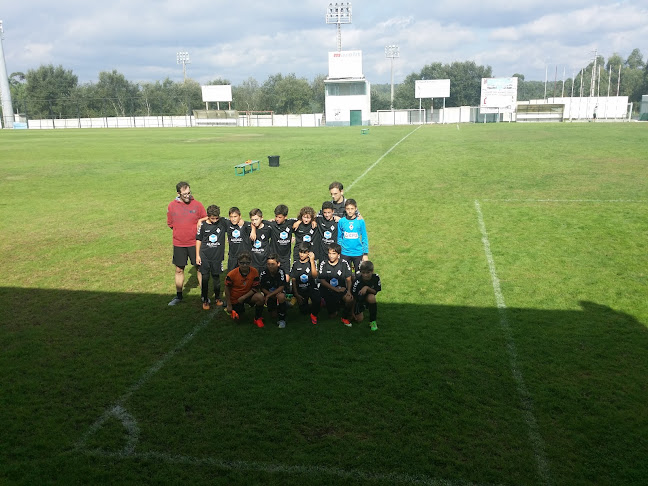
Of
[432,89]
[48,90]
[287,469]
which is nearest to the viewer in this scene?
[287,469]

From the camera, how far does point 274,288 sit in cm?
816

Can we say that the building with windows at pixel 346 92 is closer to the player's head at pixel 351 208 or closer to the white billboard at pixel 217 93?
the white billboard at pixel 217 93

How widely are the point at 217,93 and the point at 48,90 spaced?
3435 cm

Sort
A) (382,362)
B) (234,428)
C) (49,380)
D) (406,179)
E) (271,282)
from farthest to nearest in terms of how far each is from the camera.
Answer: (406,179) → (271,282) → (382,362) → (49,380) → (234,428)

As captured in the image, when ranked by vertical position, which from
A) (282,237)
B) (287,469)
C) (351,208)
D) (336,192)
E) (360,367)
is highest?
(336,192)

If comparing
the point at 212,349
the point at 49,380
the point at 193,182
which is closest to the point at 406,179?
the point at 193,182

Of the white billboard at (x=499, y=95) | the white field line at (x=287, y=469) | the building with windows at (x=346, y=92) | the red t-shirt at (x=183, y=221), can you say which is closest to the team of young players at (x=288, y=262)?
the red t-shirt at (x=183, y=221)

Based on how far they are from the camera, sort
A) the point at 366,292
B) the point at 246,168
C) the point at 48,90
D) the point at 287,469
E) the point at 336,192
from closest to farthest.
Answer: the point at 287,469, the point at 366,292, the point at 336,192, the point at 246,168, the point at 48,90

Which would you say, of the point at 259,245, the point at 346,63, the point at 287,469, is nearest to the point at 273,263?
the point at 259,245

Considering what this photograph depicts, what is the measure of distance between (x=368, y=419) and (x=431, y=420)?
0.67 meters

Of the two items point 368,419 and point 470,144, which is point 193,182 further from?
point 470,144

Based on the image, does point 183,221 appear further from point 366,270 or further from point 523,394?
point 523,394

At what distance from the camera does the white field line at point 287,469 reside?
4.62 meters

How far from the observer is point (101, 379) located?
20.9 ft
